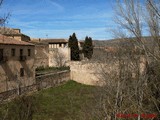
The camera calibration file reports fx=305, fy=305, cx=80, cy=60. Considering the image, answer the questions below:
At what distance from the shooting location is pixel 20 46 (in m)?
26.5

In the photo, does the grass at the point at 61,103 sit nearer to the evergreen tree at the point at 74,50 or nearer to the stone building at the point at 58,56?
the stone building at the point at 58,56

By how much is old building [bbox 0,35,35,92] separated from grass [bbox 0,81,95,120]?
72.0 inches

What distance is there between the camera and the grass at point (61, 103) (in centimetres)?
1930

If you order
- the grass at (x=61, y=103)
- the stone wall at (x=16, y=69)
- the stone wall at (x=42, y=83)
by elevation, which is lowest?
the grass at (x=61, y=103)

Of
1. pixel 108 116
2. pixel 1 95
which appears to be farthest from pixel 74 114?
pixel 108 116

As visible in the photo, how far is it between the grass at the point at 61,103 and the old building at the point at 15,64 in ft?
6.00

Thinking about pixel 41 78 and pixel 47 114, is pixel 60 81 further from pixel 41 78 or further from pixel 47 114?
pixel 47 114

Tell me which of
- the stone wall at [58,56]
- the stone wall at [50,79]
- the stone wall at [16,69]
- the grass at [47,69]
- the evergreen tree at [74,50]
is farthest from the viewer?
the evergreen tree at [74,50]

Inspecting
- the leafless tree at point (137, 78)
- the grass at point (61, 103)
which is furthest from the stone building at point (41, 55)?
the leafless tree at point (137, 78)

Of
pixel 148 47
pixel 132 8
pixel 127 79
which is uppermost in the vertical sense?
pixel 132 8

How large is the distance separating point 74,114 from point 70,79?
1436 centimetres

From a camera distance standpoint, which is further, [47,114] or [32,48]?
[32,48]

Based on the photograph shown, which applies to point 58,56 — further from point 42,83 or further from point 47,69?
point 42,83

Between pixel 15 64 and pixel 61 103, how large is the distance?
5.32m
